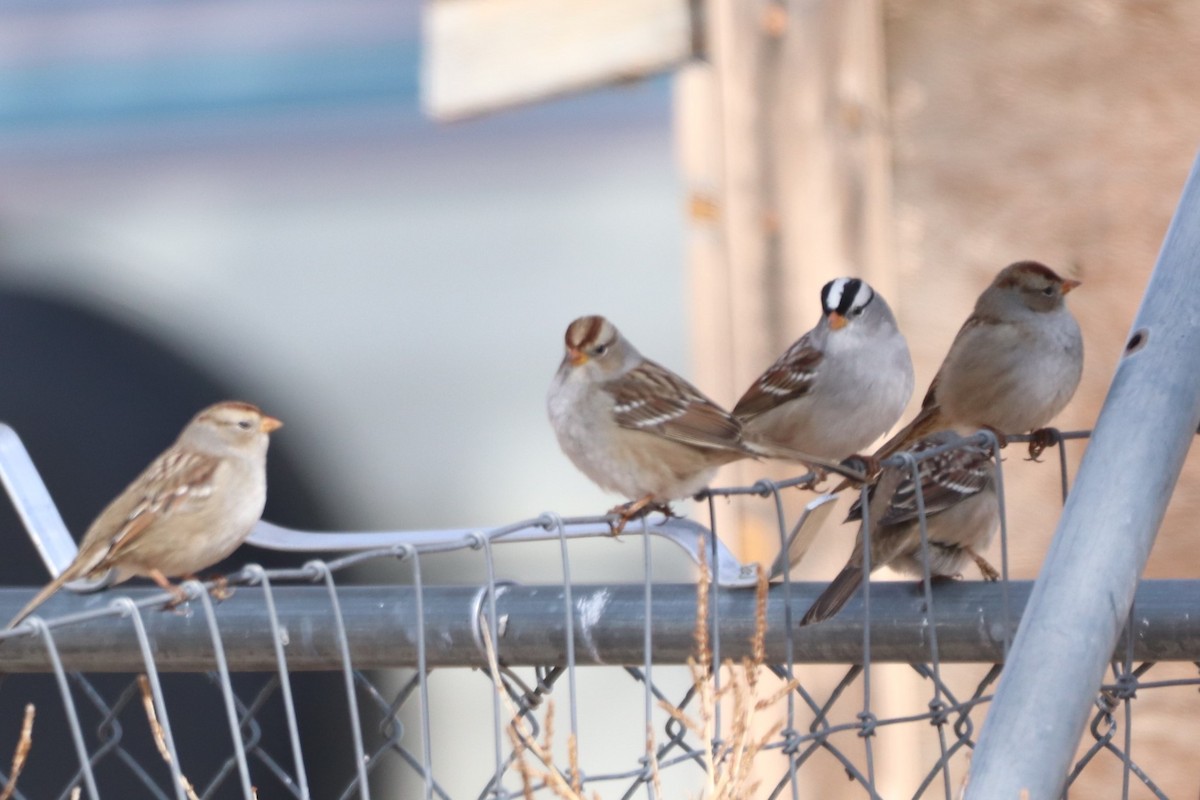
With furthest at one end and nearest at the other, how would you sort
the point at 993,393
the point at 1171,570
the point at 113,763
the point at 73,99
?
the point at 73,99 < the point at 113,763 < the point at 1171,570 < the point at 993,393

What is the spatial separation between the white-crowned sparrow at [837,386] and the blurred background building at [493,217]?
2.7 inches

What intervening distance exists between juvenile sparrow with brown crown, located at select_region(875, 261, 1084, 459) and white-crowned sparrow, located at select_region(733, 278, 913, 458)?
6 cm

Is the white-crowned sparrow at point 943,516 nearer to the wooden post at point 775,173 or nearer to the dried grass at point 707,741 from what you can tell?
the wooden post at point 775,173

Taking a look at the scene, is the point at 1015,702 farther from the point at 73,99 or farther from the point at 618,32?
the point at 73,99

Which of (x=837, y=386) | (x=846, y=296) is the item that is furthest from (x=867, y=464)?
(x=837, y=386)

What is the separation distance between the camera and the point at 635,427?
2.41 meters

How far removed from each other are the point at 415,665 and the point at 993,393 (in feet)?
3.81

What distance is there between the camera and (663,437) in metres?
2.38

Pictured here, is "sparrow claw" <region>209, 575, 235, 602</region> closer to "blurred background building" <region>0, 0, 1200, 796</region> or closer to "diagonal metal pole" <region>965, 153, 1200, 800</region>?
"diagonal metal pole" <region>965, 153, 1200, 800</region>

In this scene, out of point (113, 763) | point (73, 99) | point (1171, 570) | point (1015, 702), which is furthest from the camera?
point (73, 99)

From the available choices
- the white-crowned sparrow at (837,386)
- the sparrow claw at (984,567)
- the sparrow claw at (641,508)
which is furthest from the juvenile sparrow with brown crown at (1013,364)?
the sparrow claw at (641,508)

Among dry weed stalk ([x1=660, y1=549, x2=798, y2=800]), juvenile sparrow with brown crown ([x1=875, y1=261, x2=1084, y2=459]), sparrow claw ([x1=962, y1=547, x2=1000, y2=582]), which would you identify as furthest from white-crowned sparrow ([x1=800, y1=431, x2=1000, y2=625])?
dry weed stalk ([x1=660, y1=549, x2=798, y2=800])

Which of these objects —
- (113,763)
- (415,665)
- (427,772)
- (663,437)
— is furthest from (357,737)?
(113,763)

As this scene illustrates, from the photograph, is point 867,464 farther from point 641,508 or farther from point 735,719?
point 735,719
